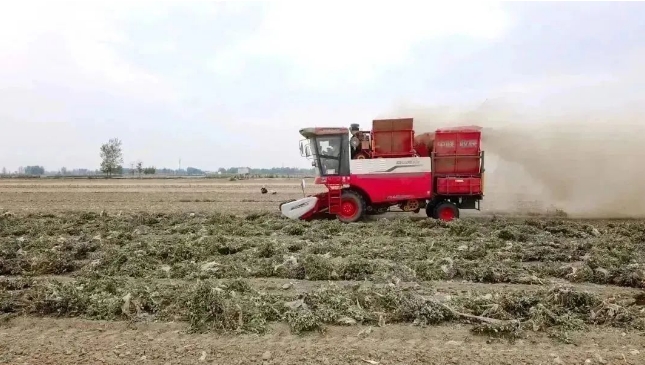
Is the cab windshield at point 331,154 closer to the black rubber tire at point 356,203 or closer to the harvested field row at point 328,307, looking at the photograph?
the black rubber tire at point 356,203

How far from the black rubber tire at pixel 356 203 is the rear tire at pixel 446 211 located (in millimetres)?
2663

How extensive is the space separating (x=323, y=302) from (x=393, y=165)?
11501 millimetres

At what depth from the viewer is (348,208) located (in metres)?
17.9

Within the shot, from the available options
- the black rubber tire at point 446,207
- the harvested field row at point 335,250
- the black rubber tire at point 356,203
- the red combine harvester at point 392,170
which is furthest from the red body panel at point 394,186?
the harvested field row at point 335,250

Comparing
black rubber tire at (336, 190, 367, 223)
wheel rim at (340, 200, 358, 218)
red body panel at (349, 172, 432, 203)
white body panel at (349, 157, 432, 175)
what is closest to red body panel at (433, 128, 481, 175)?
white body panel at (349, 157, 432, 175)

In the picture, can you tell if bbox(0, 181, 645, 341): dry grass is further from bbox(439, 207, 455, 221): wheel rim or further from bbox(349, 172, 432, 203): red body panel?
bbox(349, 172, 432, 203): red body panel

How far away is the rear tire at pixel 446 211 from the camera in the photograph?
698 inches

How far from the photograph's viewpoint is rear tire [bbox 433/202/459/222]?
698 inches

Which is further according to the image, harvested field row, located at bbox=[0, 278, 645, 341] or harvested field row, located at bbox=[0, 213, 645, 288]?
harvested field row, located at bbox=[0, 213, 645, 288]

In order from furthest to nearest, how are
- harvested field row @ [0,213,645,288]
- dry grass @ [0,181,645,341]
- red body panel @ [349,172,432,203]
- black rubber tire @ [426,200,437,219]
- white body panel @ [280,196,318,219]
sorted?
black rubber tire @ [426,200,437,219], white body panel @ [280,196,318,219], red body panel @ [349,172,432,203], harvested field row @ [0,213,645,288], dry grass @ [0,181,645,341]

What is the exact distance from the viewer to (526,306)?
255 inches

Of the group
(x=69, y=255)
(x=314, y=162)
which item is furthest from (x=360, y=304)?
(x=314, y=162)

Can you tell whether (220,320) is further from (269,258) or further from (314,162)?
(314,162)

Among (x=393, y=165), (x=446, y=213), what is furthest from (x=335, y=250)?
(x=446, y=213)
